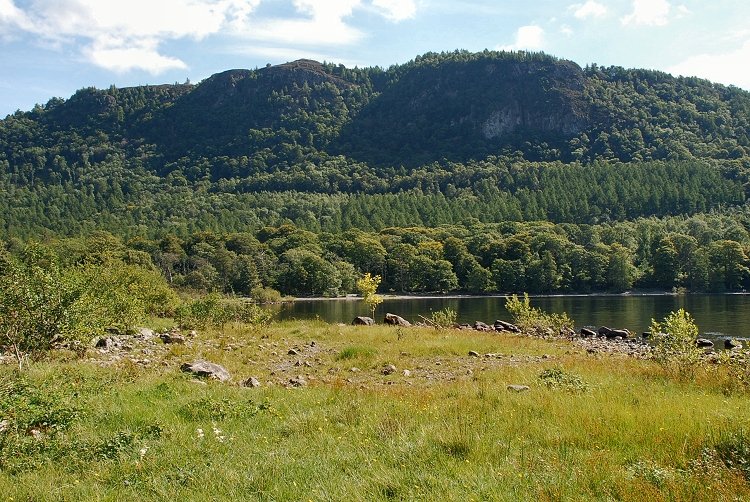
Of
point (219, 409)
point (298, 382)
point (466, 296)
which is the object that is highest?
point (219, 409)

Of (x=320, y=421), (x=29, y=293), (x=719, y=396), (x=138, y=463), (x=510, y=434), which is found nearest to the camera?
(x=138, y=463)

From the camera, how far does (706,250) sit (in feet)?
380

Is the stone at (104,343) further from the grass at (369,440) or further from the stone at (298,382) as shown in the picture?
the stone at (298,382)

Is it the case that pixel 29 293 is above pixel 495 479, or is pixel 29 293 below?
above

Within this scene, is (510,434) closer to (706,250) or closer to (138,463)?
(138,463)

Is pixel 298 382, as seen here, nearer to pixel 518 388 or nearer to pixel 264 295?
pixel 518 388

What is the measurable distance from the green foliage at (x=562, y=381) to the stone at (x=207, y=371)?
29.4ft

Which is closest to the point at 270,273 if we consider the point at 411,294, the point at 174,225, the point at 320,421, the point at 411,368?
the point at 411,294

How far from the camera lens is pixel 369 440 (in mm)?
8547

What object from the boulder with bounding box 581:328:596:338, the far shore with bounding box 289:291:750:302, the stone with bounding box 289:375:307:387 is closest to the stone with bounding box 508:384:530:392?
the stone with bounding box 289:375:307:387

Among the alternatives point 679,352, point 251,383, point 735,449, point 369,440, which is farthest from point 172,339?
point 735,449

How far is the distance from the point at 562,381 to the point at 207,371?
32.8 ft

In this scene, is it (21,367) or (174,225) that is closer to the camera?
(21,367)

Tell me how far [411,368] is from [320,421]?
9968 mm
